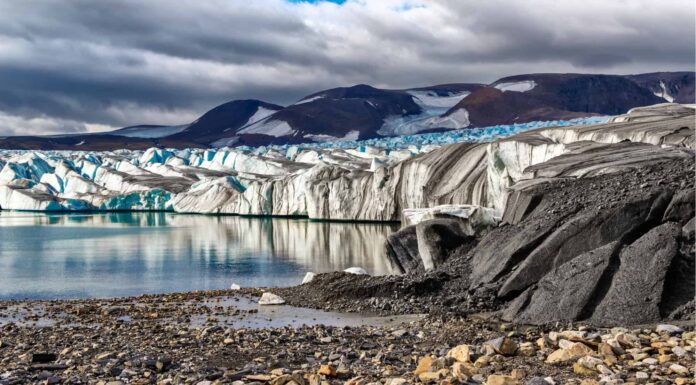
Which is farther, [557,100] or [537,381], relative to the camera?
[557,100]

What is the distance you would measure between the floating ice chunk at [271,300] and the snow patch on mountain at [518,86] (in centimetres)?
14358

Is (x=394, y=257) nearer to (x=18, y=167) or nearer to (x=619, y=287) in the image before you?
(x=619, y=287)

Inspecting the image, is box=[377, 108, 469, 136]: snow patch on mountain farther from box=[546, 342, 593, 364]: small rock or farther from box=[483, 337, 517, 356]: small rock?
box=[546, 342, 593, 364]: small rock

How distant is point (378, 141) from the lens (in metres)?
93.1

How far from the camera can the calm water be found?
19.5 m

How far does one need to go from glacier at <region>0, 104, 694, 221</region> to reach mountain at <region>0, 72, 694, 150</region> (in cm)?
5326

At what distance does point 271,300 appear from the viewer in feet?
46.3

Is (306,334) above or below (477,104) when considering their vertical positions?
below

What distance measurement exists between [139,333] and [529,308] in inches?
207

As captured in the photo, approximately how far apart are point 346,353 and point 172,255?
19.3 meters

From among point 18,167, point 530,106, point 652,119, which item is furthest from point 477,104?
point 652,119

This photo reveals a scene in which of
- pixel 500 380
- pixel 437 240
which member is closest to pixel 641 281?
pixel 500 380


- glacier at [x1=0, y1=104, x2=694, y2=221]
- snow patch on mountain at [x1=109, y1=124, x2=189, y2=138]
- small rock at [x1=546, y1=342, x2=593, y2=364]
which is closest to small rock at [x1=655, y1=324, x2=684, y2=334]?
small rock at [x1=546, y1=342, x2=593, y2=364]

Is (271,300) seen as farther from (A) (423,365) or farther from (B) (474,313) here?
(A) (423,365)
